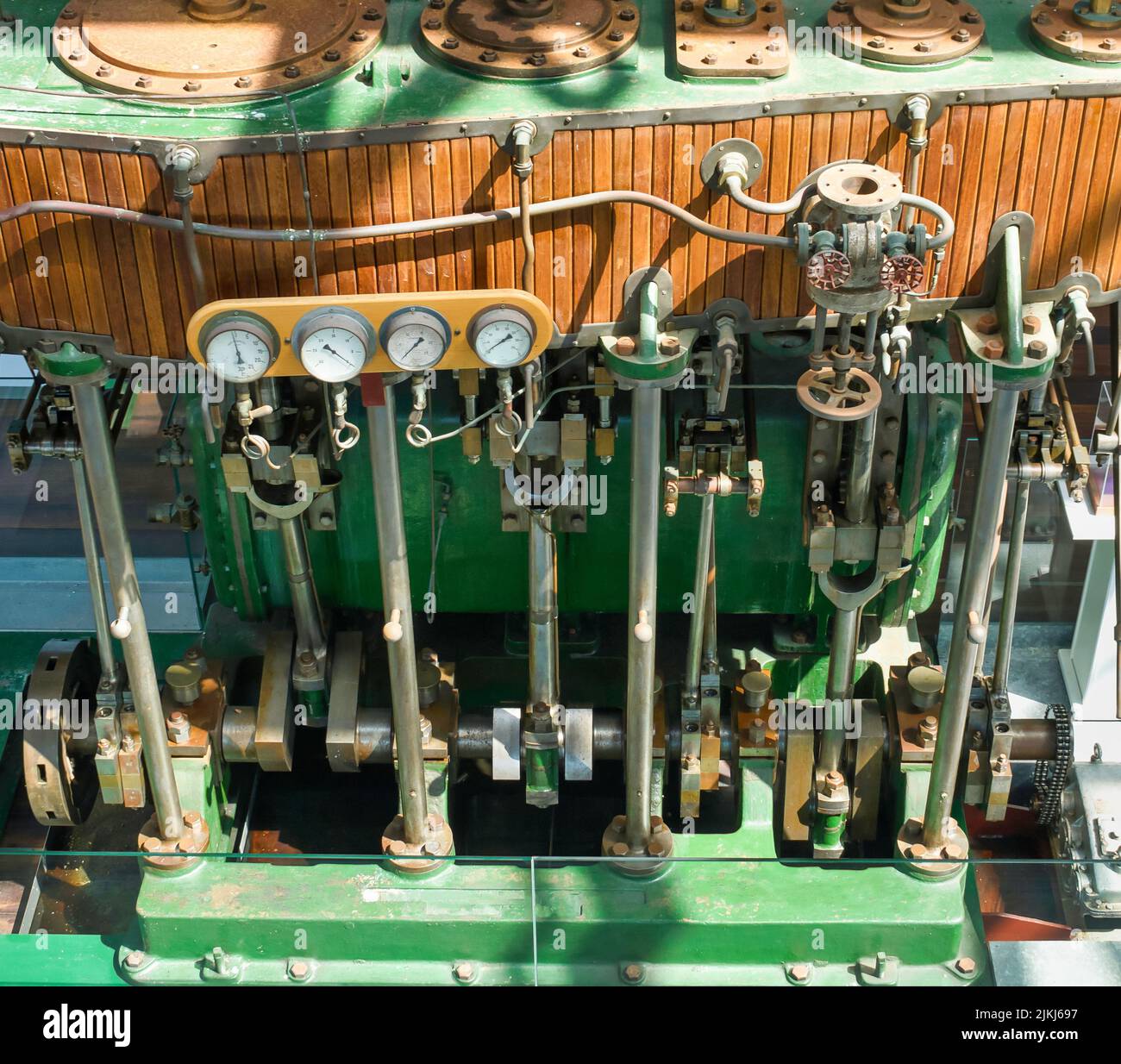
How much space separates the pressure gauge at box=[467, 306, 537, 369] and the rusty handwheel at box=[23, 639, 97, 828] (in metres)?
3.36

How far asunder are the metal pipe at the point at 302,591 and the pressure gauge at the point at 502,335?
168cm

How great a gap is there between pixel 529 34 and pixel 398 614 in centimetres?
264

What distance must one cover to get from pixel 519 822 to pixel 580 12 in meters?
4.48

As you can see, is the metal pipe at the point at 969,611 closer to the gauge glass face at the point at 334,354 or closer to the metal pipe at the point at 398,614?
the metal pipe at the point at 398,614

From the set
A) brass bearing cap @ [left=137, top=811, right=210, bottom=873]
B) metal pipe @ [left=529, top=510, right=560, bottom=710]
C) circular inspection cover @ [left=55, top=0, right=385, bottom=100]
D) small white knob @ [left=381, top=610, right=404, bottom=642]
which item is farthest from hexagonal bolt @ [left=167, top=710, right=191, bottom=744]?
circular inspection cover @ [left=55, top=0, right=385, bottom=100]

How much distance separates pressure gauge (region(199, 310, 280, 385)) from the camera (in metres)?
7.12

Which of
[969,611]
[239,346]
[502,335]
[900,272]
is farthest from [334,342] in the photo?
[969,611]

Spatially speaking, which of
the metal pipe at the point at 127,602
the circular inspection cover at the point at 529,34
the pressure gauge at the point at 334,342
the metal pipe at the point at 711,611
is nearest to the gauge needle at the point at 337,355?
the pressure gauge at the point at 334,342

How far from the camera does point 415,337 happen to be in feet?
23.5

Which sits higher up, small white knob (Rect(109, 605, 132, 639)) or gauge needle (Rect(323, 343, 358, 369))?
gauge needle (Rect(323, 343, 358, 369))

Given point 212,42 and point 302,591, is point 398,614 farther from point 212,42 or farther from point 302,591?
point 212,42

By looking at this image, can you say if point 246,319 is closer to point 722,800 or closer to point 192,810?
point 192,810

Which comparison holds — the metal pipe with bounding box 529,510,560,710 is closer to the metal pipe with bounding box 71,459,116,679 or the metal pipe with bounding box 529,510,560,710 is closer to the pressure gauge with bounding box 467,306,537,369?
the pressure gauge with bounding box 467,306,537,369

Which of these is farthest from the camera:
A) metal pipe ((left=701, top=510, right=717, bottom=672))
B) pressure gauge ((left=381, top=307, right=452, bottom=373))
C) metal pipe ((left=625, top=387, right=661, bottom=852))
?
metal pipe ((left=701, top=510, right=717, bottom=672))
